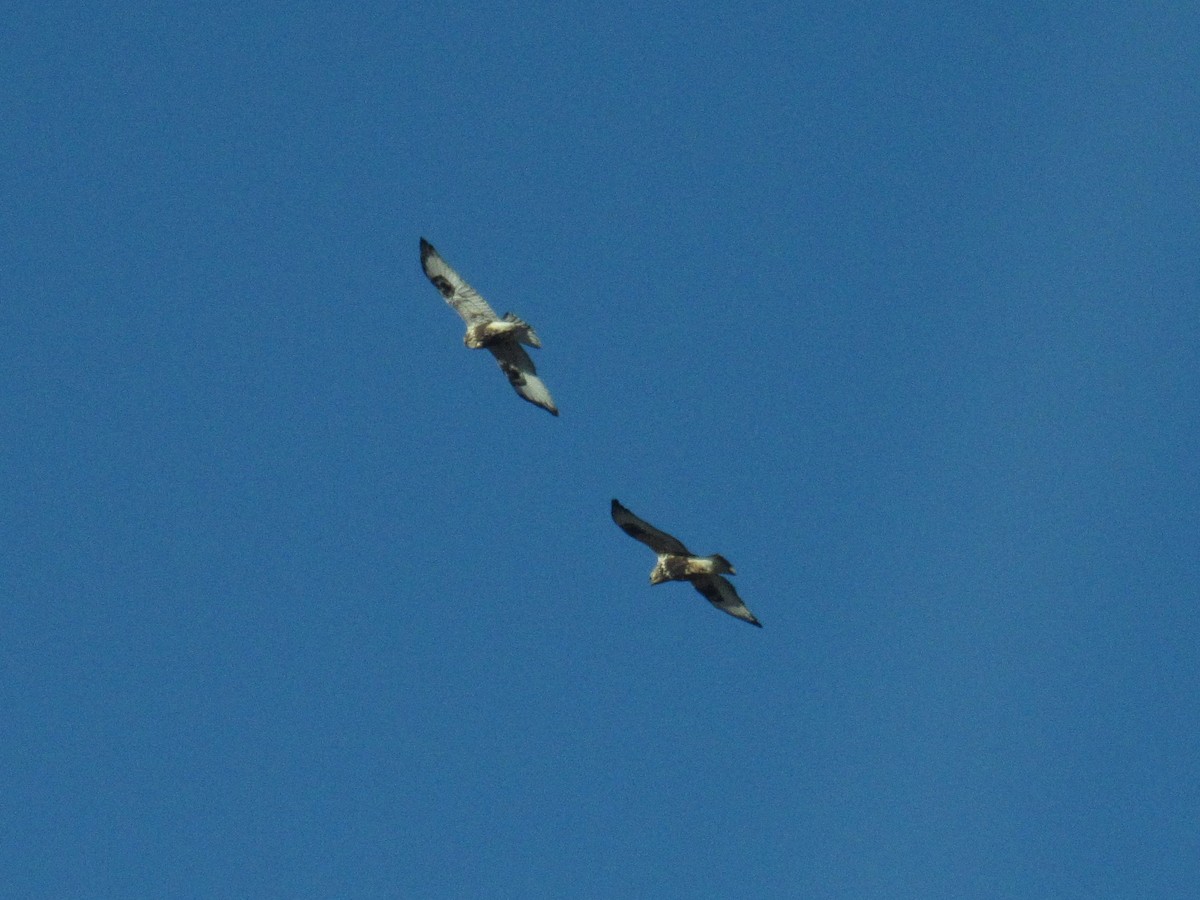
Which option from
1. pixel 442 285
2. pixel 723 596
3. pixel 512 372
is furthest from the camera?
pixel 512 372

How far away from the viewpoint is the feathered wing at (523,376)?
156 ft

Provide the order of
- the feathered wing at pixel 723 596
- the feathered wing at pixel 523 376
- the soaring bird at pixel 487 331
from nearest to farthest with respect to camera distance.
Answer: the feathered wing at pixel 723 596
the soaring bird at pixel 487 331
the feathered wing at pixel 523 376

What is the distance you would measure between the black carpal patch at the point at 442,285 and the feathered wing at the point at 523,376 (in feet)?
6.81

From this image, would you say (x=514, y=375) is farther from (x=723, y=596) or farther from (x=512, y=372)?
(x=723, y=596)

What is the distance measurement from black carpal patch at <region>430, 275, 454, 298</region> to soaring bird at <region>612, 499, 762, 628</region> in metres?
9.26

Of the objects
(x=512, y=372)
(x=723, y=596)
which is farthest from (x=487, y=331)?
(x=723, y=596)

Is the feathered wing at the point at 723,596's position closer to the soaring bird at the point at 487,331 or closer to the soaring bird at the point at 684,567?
the soaring bird at the point at 684,567

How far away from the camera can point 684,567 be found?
42.6 metres

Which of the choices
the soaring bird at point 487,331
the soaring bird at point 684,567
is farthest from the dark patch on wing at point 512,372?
the soaring bird at point 684,567

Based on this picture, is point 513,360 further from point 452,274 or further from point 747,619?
point 747,619

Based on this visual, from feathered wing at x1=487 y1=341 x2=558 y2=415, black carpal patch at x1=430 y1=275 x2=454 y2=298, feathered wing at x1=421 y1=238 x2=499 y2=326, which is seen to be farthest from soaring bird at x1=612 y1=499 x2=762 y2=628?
black carpal patch at x1=430 y1=275 x2=454 y2=298

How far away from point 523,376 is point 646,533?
25.4 feet

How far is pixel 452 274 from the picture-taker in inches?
1859

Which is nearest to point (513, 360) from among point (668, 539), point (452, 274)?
point (452, 274)
